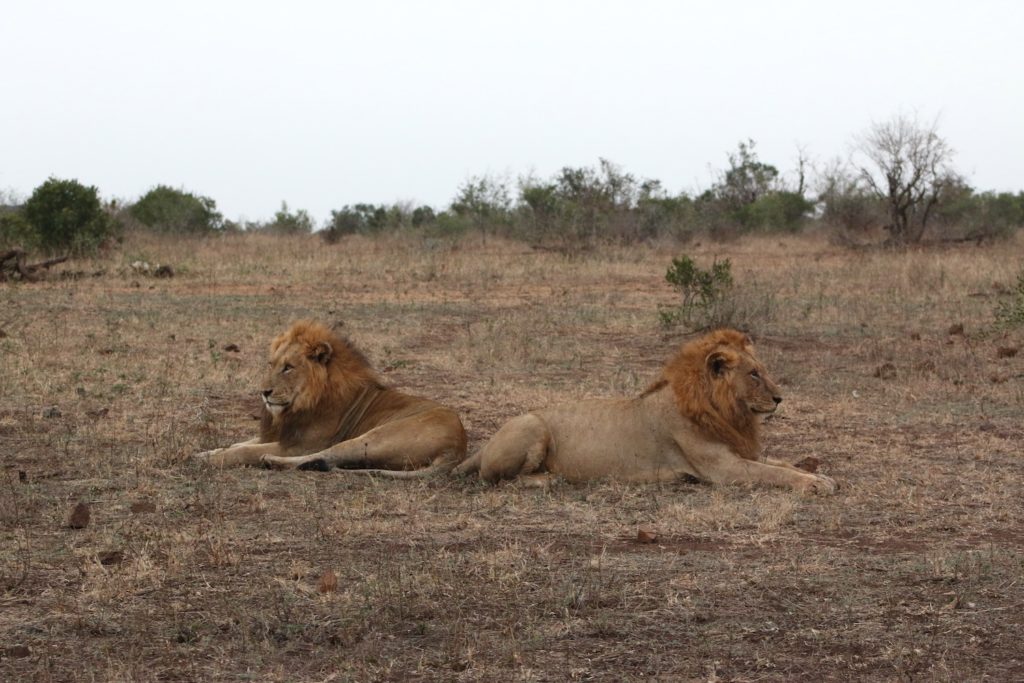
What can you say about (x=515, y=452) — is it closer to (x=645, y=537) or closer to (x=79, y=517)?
(x=645, y=537)

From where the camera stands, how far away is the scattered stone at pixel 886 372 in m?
12.1

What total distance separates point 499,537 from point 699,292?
10271mm

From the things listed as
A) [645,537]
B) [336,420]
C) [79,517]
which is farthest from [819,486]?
[79,517]

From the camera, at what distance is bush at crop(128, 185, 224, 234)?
35416 millimetres

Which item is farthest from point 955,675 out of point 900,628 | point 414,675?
point 414,675

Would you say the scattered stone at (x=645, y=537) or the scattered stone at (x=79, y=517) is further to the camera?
the scattered stone at (x=79, y=517)

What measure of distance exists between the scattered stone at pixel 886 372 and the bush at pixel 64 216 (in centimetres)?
1594

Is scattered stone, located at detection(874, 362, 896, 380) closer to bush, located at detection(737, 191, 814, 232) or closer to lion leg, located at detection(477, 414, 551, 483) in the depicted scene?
lion leg, located at detection(477, 414, 551, 483)

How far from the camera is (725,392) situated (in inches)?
306

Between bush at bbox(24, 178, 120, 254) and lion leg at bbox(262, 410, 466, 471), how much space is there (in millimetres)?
17178

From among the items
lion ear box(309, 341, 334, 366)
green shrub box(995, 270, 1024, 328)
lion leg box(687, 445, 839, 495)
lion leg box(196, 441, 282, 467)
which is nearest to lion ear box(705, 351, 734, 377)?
lion leg box(687, 445, 839, 495)

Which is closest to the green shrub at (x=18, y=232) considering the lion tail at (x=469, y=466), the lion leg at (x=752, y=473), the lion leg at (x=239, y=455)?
the lion leg at (x=239, y=455)

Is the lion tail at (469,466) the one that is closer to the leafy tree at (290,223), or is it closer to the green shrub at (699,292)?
the green shrub at (699,292)

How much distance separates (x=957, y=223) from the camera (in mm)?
32875
